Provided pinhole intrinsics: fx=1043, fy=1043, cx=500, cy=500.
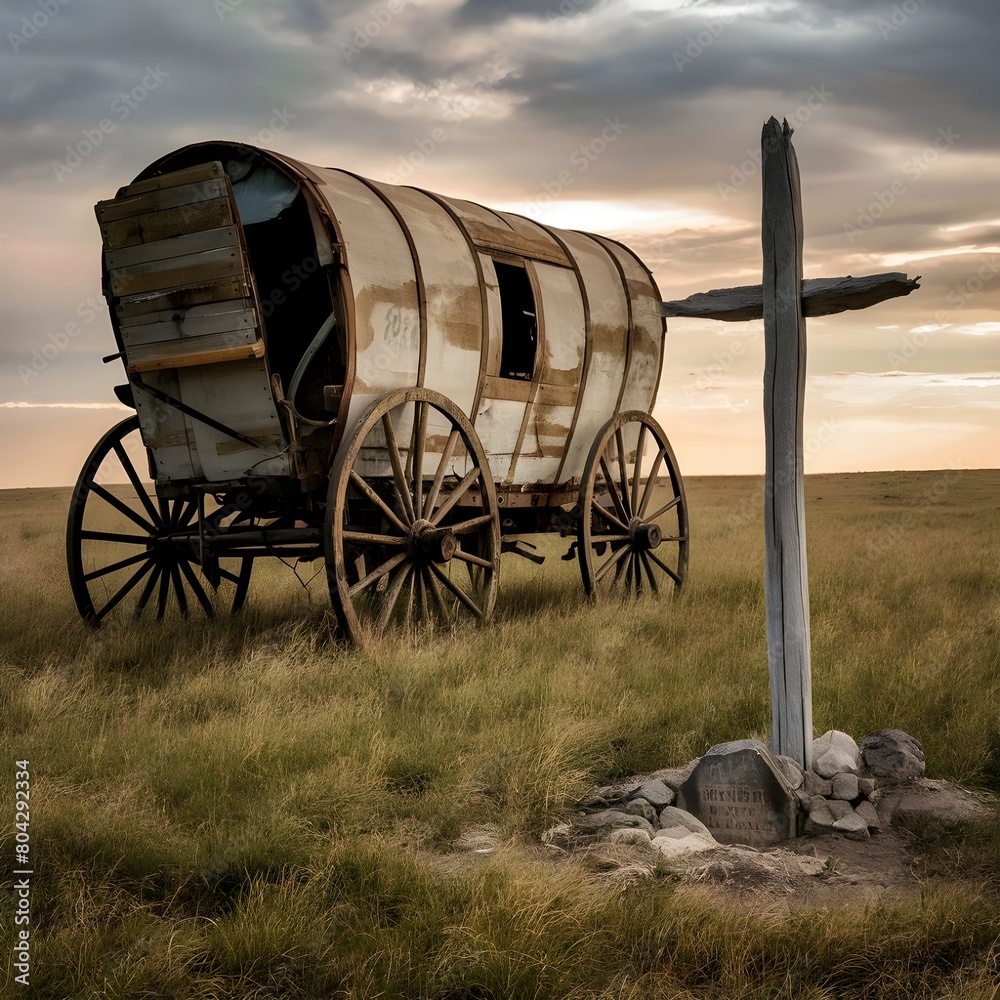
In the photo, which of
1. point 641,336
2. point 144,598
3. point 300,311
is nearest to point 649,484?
point 641,336

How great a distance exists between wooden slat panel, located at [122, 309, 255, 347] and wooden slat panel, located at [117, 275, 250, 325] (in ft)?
0.20

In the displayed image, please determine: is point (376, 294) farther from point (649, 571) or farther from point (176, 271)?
point (649, 571)

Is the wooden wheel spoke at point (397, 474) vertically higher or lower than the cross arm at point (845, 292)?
lower

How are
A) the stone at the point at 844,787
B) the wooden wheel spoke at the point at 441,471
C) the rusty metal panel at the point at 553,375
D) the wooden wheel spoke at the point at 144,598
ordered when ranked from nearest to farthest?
1. the stone at the point at 844,787
2. the wooden wheel spoke at the point at 441,471
3. the wooden wheel spoke at the point at 144,598
4. the rusty metal panel at the point at 553,375

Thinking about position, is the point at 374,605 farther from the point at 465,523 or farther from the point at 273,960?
the point at 273,960

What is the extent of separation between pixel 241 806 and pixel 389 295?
4.13 m

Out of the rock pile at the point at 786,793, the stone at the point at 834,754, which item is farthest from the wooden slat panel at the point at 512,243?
the rock pile at the point at 786,793

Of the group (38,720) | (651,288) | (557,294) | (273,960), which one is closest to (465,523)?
(557,294)

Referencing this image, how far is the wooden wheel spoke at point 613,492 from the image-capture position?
10297 mm

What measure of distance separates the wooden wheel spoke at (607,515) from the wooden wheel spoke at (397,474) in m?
2.72

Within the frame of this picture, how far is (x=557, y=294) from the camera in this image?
961cm

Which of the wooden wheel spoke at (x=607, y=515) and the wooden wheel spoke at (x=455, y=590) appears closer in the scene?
the wooden wheel spoke at (x=455, y=590)

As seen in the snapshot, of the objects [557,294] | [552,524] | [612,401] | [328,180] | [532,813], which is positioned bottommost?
[532,813]

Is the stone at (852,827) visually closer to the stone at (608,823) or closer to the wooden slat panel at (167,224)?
the stone at (608,823)
